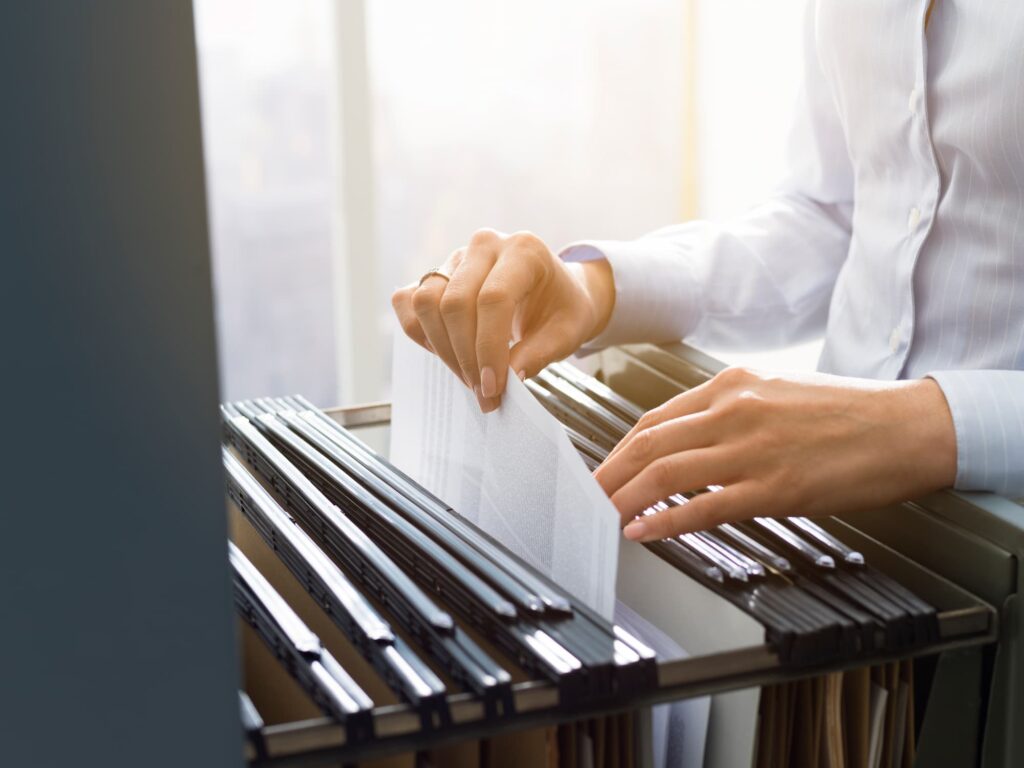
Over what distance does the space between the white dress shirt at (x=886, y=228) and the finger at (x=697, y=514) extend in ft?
1.14

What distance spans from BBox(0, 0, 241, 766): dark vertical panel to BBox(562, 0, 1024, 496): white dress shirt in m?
0.53

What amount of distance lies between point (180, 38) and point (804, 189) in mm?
803

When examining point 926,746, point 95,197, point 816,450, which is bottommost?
point 926,746

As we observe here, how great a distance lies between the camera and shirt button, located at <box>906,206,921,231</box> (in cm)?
86

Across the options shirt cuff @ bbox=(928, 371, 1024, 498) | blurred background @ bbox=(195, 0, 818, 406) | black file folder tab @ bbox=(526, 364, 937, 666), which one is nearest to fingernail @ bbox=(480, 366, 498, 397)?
black file folder tab @ bbox=(526, 364, 937, 666)

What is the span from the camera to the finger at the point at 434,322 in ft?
2.22

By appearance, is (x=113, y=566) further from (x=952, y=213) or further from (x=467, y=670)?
(x=952, y=213)

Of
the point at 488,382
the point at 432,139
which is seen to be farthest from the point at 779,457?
the point at 432,139

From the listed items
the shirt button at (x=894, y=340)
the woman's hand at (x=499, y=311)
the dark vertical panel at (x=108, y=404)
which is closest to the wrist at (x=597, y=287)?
the woman's hand at (x=499, y=311)

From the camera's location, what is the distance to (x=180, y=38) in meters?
0.34

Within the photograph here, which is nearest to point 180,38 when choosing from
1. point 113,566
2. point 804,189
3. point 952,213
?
point 113,566

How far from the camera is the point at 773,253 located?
1.02 metres

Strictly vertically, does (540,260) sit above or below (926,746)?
above

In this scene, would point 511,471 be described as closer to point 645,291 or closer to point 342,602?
point 342,602
